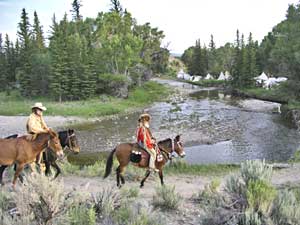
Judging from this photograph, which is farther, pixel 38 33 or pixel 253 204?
pixel 38 33

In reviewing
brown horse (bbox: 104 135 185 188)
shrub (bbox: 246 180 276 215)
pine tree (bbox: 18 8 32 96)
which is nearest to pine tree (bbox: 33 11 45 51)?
pine tree (bbox: 18 8 32 96)

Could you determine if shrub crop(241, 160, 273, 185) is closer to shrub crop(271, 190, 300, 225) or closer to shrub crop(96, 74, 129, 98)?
shrub crop(271, 190, 300, 225)

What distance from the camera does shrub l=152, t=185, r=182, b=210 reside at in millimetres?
7656

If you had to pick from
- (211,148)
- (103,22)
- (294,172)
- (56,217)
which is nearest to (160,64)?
(103,22)

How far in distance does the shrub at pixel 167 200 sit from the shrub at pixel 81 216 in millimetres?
1994

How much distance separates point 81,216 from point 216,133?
22.4 metres

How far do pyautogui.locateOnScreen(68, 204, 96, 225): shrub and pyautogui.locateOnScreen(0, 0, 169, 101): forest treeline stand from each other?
129ft

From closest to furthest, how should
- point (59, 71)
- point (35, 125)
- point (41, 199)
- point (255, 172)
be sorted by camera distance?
point (41, 199) < point (255, 172) < point (35, 125) < point (59, 71)

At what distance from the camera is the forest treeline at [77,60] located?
45169 millimetres

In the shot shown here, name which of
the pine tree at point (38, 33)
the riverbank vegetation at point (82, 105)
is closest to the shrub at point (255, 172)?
the riverbank vegetation at point (82, 105)

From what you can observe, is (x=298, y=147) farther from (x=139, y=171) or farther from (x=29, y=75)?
(x=29, y=75)

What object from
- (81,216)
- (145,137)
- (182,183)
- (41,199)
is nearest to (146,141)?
(145,137)

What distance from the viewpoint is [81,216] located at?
5988 millimetres

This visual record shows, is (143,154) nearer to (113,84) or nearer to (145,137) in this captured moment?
(145,137)
